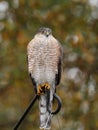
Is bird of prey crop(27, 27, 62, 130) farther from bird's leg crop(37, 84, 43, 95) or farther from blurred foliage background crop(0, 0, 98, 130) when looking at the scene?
blurred foliage background crop(0, 0, 98, 130)

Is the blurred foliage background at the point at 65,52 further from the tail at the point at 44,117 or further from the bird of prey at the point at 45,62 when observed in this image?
the tail at the point at 44,117

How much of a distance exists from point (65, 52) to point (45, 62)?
3.33 meters

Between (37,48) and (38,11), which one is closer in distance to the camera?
(37,48)

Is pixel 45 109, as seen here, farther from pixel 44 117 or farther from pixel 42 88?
pixel 42 88

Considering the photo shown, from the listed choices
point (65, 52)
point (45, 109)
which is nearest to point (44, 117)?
point (45, 109)

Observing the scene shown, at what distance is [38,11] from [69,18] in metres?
0.70

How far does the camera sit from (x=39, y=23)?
6.94 meters

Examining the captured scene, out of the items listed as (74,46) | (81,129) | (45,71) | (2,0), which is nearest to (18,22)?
(2,0)

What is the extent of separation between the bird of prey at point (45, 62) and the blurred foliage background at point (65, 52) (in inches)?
119

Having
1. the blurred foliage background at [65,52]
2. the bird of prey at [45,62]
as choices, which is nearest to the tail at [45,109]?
the bird of prey at [45,62]

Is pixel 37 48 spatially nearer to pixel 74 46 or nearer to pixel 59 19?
pixel 74 46

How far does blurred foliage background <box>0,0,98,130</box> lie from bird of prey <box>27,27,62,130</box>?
3.02 m

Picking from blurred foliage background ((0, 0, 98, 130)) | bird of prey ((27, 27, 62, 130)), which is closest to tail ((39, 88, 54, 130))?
bird of prey ((27, 27, 62, 130))

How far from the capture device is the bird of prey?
11.1ft
